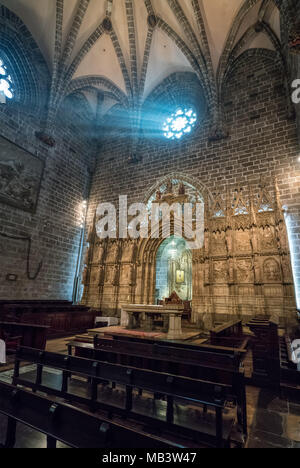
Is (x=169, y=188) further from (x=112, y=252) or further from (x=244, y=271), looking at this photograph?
(x=244, y=271)

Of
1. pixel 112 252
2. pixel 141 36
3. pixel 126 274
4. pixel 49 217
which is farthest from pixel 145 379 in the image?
pixel 141 36

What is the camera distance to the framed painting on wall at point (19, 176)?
9.34m

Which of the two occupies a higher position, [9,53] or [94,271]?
[9,53]

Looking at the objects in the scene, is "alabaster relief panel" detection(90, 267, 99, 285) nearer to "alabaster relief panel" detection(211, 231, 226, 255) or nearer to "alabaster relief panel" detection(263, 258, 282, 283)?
"alabaster relief panel" detection(211, 231, 226, 255)

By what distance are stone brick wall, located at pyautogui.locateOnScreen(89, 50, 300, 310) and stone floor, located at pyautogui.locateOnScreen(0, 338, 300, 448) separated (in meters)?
5.18

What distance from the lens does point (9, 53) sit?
10.1 metres

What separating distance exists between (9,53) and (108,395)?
1344 centimetres

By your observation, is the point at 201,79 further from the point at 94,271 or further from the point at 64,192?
the point at 94,271

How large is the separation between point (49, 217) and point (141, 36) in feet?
32.8

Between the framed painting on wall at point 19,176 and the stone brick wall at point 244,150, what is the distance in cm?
356

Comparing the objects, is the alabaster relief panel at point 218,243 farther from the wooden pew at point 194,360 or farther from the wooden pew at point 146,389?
the wooden pew at point 146,389

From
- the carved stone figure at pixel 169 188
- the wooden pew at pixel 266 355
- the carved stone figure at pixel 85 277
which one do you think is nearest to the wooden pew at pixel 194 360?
the wooden pew at pixel 266 355

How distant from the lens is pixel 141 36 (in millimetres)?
11516
